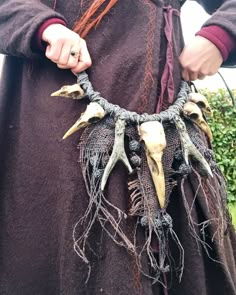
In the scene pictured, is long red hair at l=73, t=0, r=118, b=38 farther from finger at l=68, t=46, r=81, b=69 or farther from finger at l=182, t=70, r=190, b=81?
finger at l=182, t=70, r=190, b=81

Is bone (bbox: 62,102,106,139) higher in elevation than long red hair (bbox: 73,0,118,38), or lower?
lower

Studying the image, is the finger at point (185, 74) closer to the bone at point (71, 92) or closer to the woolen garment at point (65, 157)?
the woolen garment at point (65, 157)

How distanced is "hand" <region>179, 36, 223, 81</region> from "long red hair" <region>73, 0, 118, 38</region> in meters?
0.20

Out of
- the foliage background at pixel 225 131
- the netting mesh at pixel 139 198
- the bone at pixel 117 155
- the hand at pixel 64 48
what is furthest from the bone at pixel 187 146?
the foliage background at pixel 225 131

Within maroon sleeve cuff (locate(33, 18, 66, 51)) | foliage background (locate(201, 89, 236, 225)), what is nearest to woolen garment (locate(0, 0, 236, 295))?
maroon sleeve cuff (locate(33, 18, 66, 51))

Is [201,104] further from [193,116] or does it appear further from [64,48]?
[64,48]

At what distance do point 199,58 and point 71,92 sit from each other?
300 mm

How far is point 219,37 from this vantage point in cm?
93

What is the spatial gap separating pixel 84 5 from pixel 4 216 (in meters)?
0.49

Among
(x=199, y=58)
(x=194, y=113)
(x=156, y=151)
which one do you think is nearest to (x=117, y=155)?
(x=156, y=151)

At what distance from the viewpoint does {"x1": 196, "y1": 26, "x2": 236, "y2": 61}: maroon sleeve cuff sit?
0.93 metres

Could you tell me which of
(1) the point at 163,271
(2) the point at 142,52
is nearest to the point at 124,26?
(2) the point at 142,52

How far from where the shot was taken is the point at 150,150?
810mm

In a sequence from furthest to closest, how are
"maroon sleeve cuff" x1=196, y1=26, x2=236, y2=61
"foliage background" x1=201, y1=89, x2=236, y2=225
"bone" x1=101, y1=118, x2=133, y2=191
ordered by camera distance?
"foliage background" x1=201, y1=89, x2=236, y2=225
"maroon sleeve cuff" x1=196, y1=26, x2=236, y2=61
"bone" x1=101, y1=118, x2=133, y2=191
